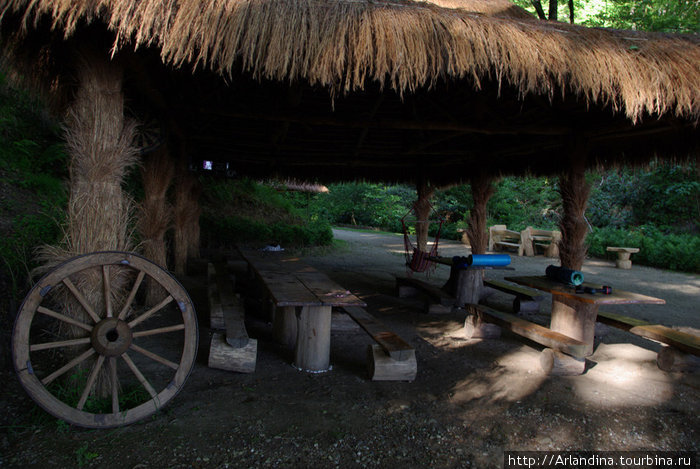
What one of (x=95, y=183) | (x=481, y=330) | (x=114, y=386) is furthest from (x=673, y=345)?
(x=95, y=183)

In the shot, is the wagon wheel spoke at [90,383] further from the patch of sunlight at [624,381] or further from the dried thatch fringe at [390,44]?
the patch of sunlight at [624,381]

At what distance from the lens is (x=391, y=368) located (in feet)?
9.28

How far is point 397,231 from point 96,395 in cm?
1983

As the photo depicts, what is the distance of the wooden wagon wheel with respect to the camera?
6.25 feet

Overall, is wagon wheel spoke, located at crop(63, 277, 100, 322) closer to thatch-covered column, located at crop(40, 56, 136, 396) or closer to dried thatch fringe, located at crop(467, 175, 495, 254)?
thatch-covered column, located at crop(40, 56, 136, 396)

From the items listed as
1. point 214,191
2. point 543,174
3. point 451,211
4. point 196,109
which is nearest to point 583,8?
point 451,211

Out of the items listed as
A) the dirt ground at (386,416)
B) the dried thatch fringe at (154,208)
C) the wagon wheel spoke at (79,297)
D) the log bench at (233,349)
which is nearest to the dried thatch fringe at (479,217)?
the dirt ground at (386,416)

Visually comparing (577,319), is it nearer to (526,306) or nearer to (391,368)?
(526,306)

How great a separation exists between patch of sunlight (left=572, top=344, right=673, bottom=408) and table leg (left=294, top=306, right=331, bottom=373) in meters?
1.90

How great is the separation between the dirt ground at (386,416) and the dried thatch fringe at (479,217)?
2485mm

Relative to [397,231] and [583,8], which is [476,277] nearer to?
[583,8]

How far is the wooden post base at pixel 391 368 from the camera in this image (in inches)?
111

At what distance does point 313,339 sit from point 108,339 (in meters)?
1.38

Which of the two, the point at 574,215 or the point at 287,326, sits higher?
the point at 574,215
